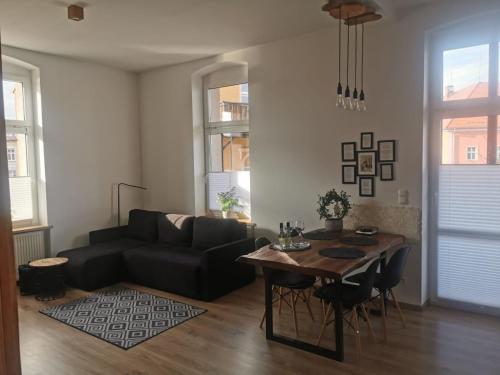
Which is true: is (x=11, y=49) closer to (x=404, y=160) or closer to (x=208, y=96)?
(x=208, y=96)

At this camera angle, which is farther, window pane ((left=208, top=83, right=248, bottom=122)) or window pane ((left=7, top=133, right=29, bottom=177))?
window pane ((left=208, top=83, right=248, bottom=122))

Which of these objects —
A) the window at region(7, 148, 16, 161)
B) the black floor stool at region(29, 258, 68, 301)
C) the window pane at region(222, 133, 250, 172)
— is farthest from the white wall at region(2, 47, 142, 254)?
the window pane at region(222, 133, 250, 172)

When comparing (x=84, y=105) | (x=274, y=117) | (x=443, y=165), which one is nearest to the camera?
(x=443, y=165)

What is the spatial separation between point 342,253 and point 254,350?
3.53ft

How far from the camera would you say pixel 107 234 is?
18.6 ft

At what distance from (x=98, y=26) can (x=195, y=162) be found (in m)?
2.23

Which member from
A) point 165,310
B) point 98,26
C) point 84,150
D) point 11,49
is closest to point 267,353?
point 165,310

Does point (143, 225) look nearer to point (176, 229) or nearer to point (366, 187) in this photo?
point (176, 229)

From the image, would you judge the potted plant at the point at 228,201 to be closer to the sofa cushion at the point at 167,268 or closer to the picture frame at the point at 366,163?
the sofa cushion at the point at 167,268

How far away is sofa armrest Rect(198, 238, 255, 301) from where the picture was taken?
14.1 ft

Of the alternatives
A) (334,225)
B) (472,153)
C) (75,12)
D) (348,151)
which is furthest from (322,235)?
(75,12)

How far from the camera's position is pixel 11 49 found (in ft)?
15.7

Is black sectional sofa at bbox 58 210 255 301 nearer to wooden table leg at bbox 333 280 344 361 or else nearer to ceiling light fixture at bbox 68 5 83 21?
wooden table leg at bbox 333 280 344 361

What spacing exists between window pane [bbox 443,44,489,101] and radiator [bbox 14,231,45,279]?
5072 millimetres
